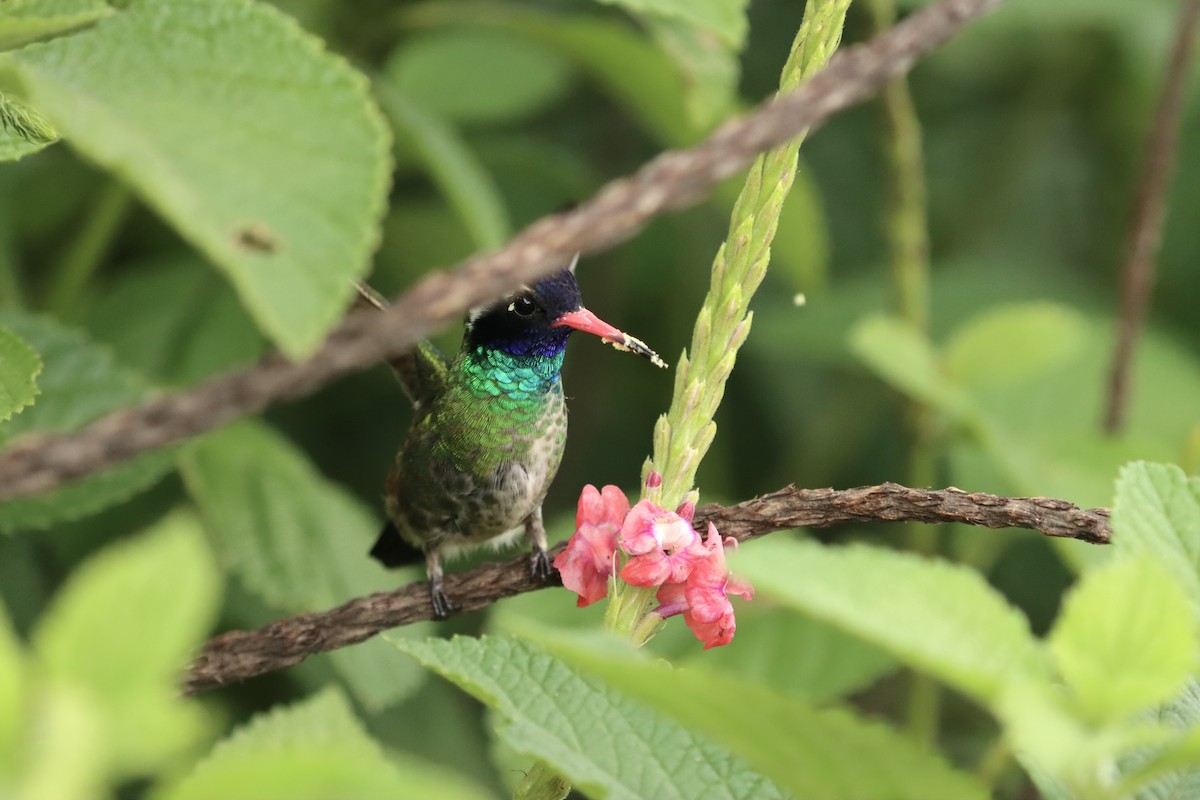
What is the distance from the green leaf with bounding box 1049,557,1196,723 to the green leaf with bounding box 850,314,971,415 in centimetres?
196

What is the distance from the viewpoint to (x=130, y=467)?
71.8 inches

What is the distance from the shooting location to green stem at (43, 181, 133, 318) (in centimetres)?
250

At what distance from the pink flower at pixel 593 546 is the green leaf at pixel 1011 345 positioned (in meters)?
1.97

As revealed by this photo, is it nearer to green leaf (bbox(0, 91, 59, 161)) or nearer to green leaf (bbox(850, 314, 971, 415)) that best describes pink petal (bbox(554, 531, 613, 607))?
green leaf (bbox(0, 91, 59, 161))

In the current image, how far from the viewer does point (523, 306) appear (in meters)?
2.12

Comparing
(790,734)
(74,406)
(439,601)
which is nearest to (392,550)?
(74,406)

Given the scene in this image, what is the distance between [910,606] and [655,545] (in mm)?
299

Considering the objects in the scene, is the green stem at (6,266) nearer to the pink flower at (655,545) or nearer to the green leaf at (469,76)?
the green leaf at (469,76)

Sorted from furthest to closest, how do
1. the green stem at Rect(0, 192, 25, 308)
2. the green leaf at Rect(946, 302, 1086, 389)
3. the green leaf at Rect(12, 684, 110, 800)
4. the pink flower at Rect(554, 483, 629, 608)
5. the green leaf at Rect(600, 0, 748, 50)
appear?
the green leaf at Rect(946, 302, 1086, 389)
the green stem at Rect(0, 192, 25, 308)
the green leaf at Rect(600, 0, 748, 50)
the pink flower at Rect(554, 483, 629, 608)
the green leaf at Rect(12, 684, 110, 800)

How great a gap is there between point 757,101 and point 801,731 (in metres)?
3.38

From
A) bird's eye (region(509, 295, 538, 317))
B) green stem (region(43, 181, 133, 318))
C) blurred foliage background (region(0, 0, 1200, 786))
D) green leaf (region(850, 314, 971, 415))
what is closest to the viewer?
bird's eye (region(509, 295, 538, 317))

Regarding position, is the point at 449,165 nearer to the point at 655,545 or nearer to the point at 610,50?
the point at 610,50

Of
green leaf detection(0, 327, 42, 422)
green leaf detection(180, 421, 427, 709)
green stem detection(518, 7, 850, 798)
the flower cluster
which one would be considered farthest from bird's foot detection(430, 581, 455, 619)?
green leaf detection(180, 421, 427, 709)

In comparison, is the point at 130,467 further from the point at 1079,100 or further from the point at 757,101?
the point at 1079,100
